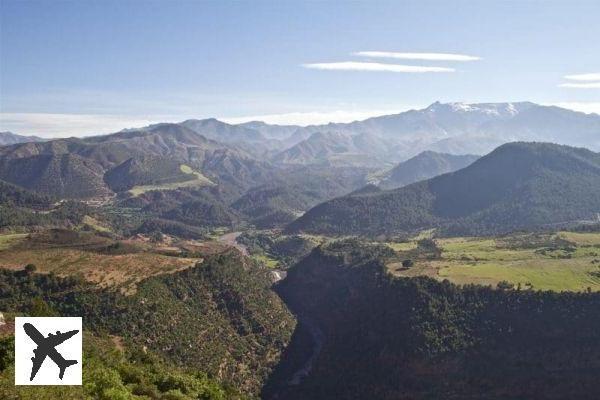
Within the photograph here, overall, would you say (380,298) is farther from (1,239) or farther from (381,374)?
(1,239)

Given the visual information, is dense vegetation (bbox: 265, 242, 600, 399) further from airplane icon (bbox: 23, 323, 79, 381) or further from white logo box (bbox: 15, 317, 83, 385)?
airplane icon (bbox: 23, 323, 79, 381)

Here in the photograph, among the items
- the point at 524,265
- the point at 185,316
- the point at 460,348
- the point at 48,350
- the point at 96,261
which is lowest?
the point at 460,348

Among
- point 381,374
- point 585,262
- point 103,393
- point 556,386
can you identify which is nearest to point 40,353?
point 103,393

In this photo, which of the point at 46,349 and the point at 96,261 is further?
the point at 96,261

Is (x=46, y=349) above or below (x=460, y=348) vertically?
above

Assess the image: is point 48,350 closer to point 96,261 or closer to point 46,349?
point 46,349

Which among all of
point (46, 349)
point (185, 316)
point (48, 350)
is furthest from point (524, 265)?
point (46, 349)

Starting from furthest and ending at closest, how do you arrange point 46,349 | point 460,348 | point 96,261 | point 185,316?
point 96,261 < point 185,316 < point 460,348 < point 46,349
